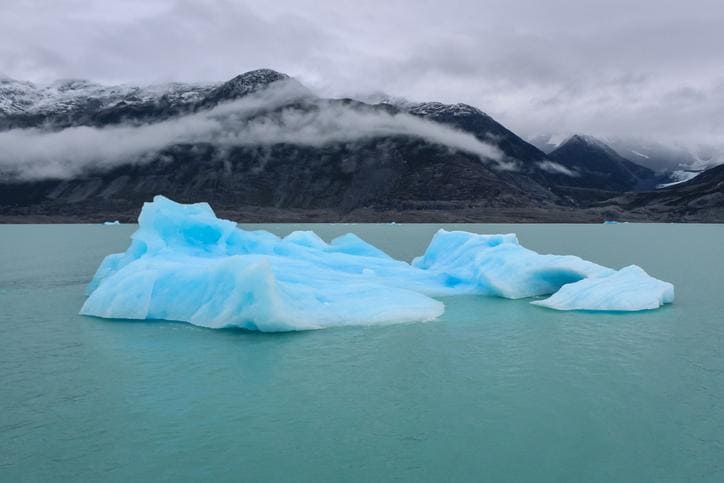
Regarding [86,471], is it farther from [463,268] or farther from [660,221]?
[660,221]

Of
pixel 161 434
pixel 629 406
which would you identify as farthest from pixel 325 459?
pixel 629 406

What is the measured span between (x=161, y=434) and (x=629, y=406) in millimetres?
7341

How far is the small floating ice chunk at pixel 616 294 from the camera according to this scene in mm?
17516

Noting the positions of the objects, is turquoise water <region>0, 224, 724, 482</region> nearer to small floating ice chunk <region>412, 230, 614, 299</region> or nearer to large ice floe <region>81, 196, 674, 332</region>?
large ice floe <region>81, 196, 674, 332</region>

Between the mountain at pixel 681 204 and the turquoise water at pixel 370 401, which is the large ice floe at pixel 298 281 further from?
the mountain at pixel 681 204

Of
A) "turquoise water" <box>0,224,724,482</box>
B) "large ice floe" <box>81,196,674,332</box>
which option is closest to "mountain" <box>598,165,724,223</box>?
"large ice floe" <box>81,196,674,332</box>

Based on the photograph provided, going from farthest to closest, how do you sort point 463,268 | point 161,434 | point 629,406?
point 463,268
point 629,406
point 161,434

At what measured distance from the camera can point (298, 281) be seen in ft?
60.6

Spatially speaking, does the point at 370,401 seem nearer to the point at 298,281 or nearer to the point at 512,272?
the point at 298,281

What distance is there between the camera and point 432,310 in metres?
17.0

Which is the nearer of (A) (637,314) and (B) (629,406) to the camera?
(B) (629,406)

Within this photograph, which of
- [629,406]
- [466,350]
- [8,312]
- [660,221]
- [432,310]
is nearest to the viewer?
[629,406]

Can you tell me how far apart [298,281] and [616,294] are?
394 inches

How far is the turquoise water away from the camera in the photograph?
23.9ft
